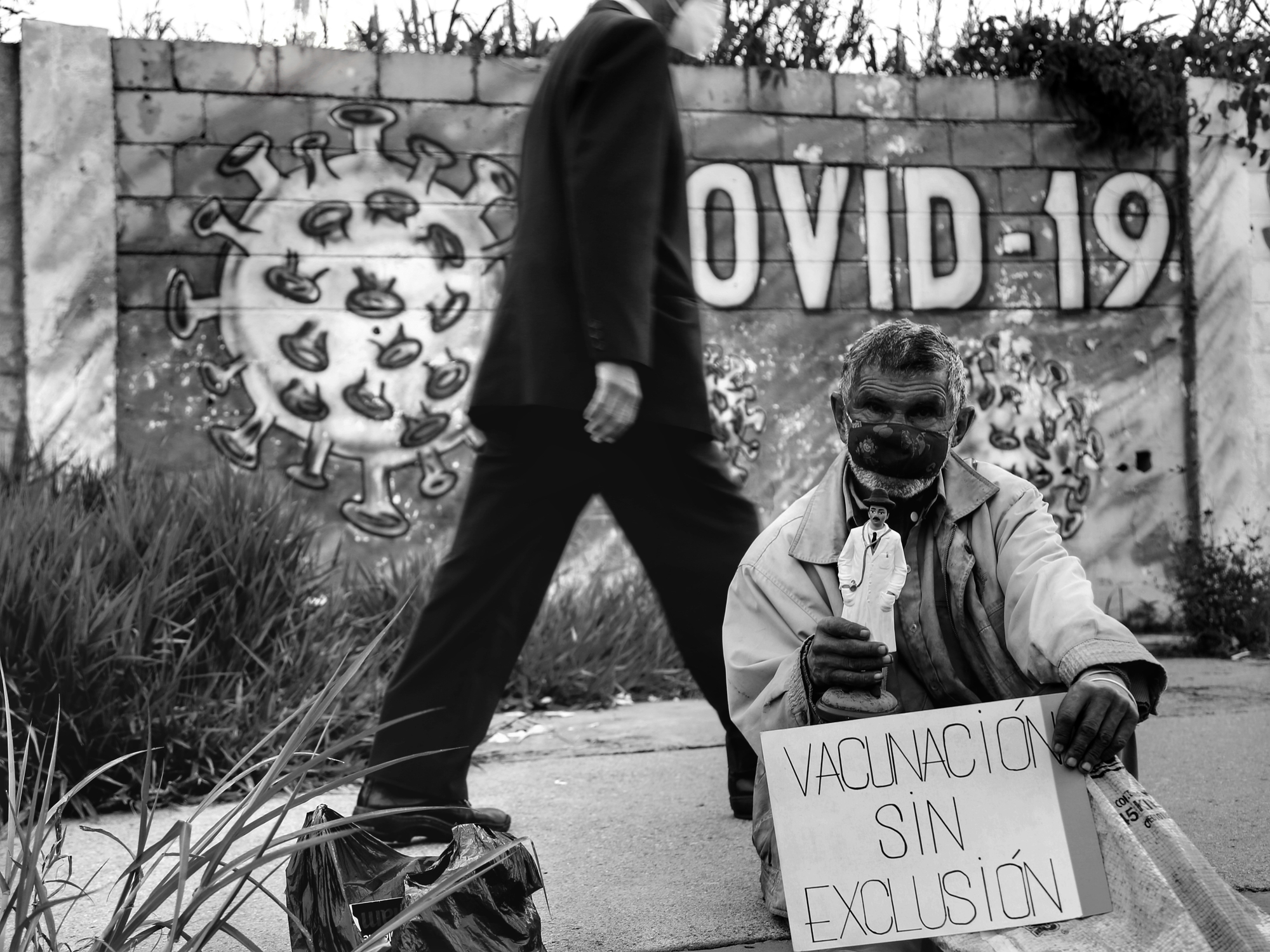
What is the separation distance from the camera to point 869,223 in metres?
6.35

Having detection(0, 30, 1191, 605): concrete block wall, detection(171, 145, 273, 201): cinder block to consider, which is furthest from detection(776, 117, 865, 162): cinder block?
detection(171, 145, 273, 201): cinder block

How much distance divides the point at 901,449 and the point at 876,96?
482 centimetres

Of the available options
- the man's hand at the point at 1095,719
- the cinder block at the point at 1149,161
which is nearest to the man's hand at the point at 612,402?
the man's hand at the point at 1095,719

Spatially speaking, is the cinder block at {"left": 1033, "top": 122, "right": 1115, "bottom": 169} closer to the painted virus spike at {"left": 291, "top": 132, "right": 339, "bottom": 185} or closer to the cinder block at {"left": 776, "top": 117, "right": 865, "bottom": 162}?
the cinder block at {"left": 776, "top": 117, "right": 865, "bottom": 162}

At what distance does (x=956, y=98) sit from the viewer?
6.46 m

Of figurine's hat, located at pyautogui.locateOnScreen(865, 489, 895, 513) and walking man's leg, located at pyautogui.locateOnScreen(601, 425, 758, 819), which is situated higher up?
figurine's hat, located at pyautogui.locateOnScreen(865, 489, 895, 513)

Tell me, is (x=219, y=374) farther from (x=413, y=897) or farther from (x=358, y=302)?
(x=413, y=897)

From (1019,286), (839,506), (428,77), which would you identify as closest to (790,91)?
(1019,286)

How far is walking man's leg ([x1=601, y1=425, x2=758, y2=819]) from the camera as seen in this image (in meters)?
2.74

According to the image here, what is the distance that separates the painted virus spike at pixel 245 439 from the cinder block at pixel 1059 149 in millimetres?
4116

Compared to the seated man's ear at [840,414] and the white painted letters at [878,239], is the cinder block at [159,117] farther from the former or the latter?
the seated man's ear at [840,414]

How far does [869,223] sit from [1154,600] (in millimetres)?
2454

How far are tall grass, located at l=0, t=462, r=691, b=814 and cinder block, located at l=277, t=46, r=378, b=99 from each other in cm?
204

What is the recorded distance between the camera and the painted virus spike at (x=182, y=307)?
5.66m
